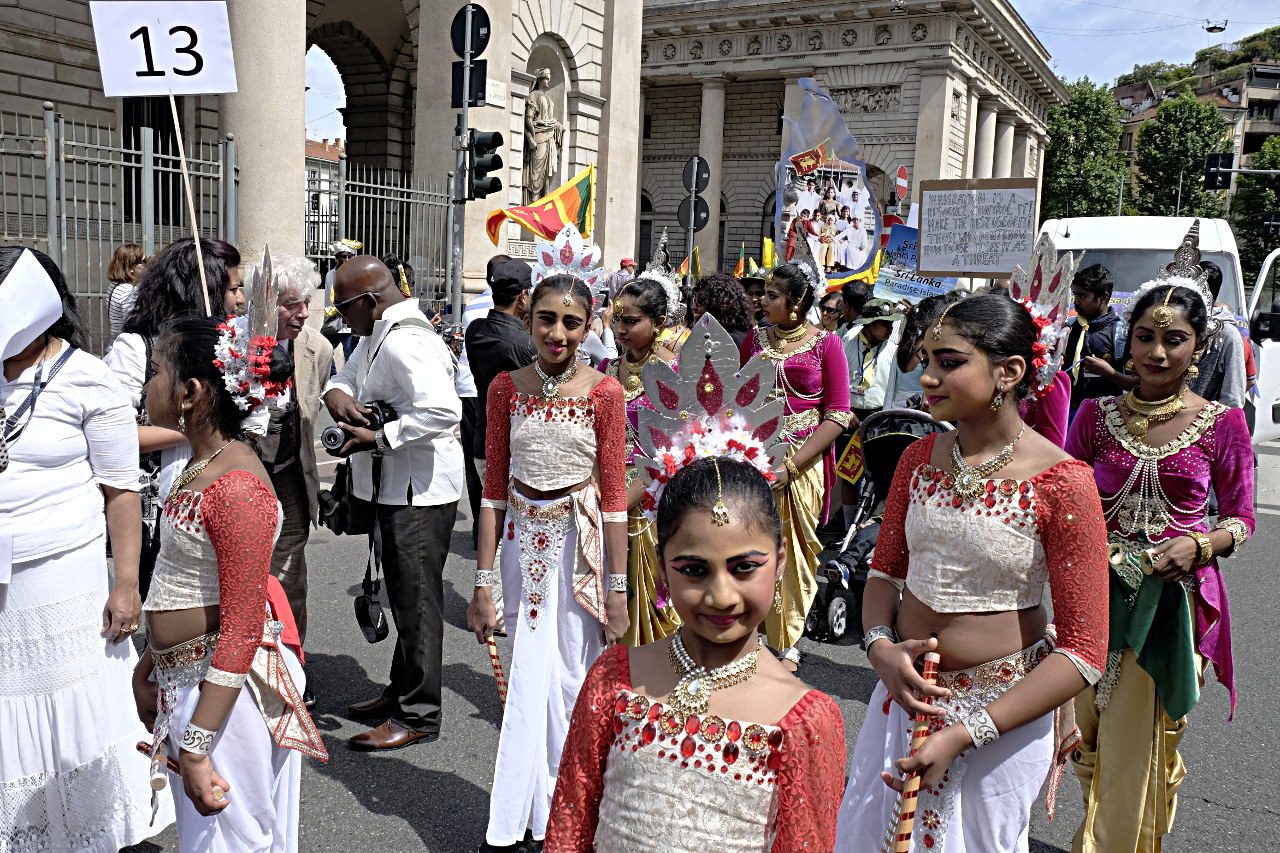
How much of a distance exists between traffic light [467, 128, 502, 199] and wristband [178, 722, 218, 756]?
9.41 metres

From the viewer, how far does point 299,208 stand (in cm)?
1238

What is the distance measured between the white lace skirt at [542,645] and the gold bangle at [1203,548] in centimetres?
195

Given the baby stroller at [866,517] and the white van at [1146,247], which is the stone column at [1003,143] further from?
the baby stroller at [866,517]

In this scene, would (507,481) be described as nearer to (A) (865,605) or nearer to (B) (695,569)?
(A) (865,605)

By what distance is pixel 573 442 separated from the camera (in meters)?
3.56

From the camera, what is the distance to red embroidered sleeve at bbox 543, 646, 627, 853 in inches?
72.6

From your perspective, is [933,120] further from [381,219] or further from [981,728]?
[981,728]

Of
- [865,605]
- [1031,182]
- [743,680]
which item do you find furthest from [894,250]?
[743,680]

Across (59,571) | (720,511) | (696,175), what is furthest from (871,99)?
(720,511)

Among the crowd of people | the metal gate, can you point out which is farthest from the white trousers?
the metal gate

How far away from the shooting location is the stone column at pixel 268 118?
11.8m

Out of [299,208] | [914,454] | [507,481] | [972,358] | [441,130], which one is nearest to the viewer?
[972,358]

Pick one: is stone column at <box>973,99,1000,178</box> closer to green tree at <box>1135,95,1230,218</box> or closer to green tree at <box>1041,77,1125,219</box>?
green tree at <box>1041,77,1125,219</box>

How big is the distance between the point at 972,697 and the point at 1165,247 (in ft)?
32.8
